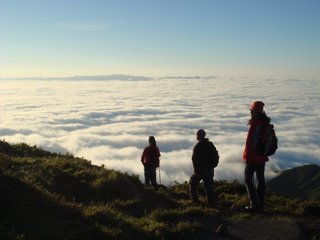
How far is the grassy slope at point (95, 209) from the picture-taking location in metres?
7.22

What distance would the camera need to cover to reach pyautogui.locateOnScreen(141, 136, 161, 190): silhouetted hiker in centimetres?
1744

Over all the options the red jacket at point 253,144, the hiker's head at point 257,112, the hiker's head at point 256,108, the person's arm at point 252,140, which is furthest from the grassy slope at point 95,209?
the hiker's head at point 256,108

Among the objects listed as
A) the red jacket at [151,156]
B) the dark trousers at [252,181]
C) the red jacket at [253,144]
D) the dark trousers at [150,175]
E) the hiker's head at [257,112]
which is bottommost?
the dark trousers at [150,175]

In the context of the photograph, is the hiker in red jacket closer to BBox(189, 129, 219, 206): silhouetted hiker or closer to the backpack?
the backpack

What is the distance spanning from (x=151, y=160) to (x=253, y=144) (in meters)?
7.63

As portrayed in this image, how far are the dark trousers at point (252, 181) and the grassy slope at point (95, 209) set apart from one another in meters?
0.40

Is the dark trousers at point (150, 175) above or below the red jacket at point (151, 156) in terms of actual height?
below

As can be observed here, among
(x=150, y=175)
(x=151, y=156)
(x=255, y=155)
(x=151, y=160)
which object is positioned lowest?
(x=150, y=175)

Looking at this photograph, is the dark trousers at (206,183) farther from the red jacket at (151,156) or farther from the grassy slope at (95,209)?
the red jacket at (151,156)

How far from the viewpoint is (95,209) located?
8516 mm

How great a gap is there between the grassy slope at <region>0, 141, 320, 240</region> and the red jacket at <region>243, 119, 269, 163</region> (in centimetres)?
128

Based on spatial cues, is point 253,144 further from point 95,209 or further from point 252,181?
point 95,209

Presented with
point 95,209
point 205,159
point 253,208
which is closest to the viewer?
point 95,209

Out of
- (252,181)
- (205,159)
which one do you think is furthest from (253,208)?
(205,159)
